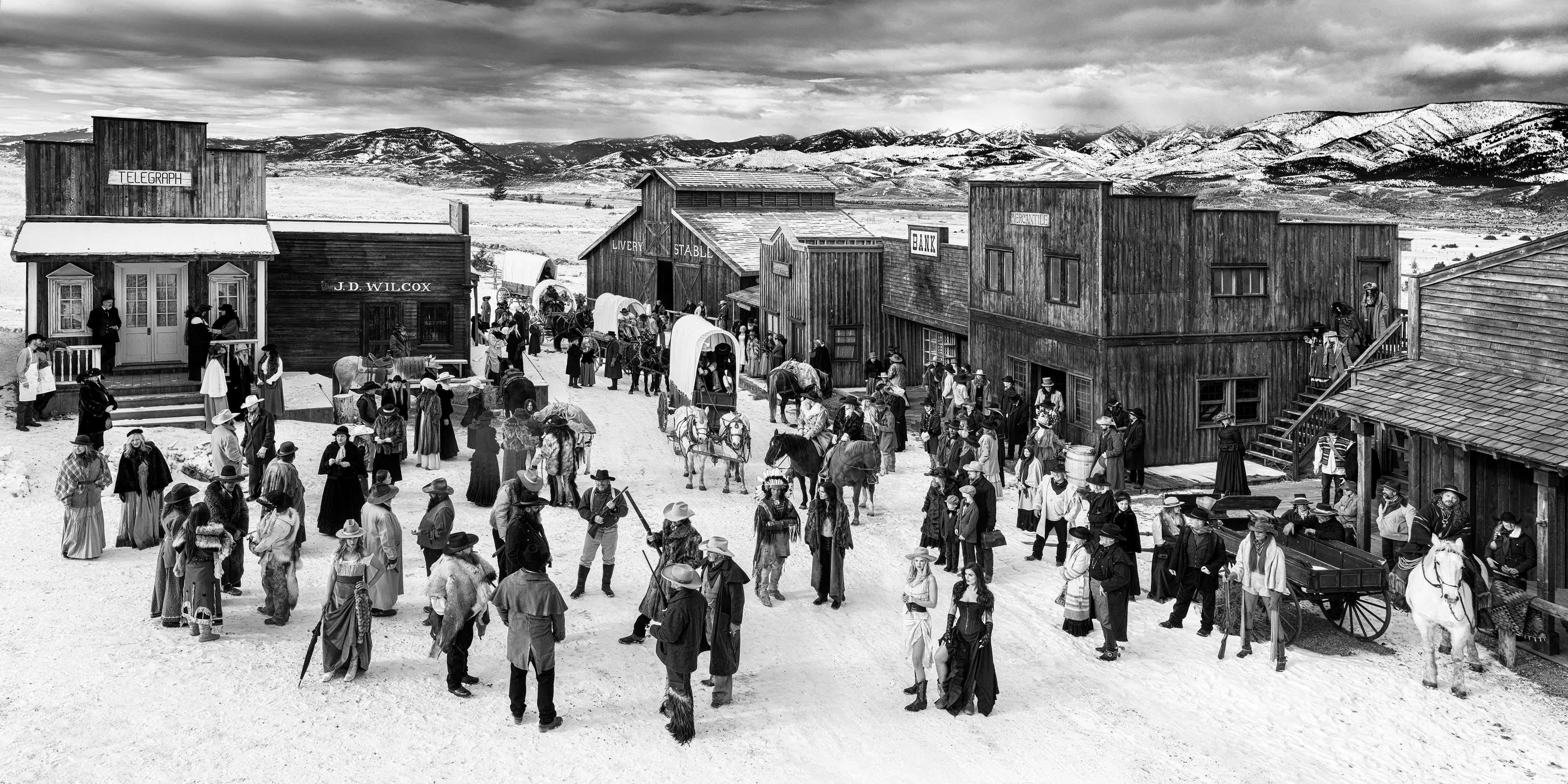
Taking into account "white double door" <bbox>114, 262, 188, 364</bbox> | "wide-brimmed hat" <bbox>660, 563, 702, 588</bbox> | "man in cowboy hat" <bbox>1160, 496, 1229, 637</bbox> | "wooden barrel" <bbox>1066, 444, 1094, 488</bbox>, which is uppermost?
"white double door" <bbox>114, 262, 188, 364</bbox>

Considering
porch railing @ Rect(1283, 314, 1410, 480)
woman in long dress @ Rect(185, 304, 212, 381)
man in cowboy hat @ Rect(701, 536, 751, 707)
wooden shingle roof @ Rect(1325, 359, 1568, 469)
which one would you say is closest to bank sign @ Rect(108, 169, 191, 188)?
woman in long dress @ Rect(185, 304, 212, 381)

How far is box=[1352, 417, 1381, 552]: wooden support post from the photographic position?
703 inches

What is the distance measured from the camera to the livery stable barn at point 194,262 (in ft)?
90.3

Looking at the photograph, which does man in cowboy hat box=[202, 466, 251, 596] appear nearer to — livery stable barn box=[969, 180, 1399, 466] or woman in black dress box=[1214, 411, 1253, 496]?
woman in black dress box=[1214, 411, 1253, 496]

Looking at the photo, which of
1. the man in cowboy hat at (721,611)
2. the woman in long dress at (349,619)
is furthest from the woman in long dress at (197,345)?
the man in cowboy hat at (721,611)

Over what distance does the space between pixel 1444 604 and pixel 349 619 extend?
1082 cm

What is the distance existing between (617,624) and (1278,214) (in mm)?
16477

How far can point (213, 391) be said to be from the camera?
24.8 meters

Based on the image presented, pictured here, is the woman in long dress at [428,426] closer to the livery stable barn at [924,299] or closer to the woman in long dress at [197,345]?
the woman in long dress at [197,345]

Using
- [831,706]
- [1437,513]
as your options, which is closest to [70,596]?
[831,706]

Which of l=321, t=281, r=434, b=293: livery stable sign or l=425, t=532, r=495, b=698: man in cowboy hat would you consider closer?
l=425, t=532, r=495, b=698: man in cowboy hat

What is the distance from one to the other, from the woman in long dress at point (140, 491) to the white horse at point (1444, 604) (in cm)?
1466

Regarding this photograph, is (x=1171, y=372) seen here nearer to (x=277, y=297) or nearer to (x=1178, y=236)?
(x=1178, y=236)

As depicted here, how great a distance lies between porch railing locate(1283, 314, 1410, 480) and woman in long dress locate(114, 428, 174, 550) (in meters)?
16.9
